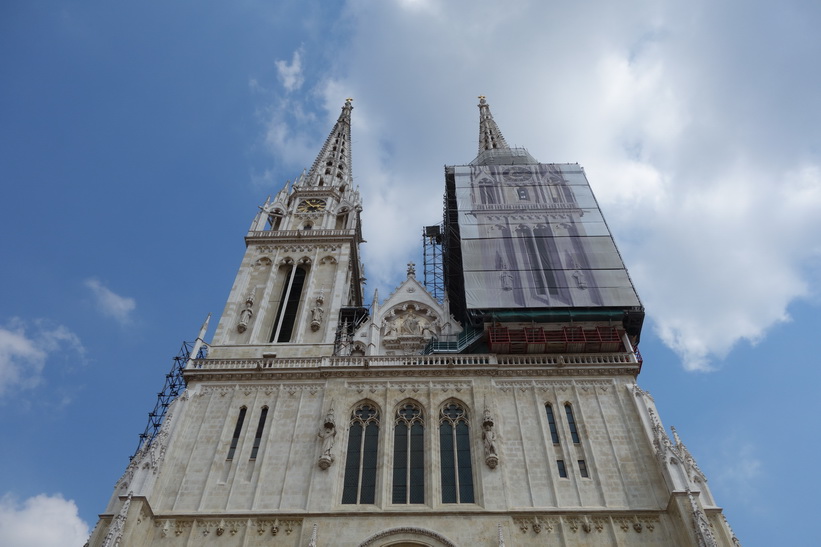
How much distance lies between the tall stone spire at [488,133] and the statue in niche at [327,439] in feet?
89.9

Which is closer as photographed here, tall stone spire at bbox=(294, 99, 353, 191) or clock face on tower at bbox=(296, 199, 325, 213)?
clock face on tower at bbox=(296, 199, 325, 213)

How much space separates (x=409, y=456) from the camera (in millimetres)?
23375

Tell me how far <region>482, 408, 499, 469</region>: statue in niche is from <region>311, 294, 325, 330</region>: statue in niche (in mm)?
8498

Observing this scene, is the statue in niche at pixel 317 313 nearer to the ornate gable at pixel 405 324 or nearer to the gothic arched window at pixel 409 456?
the ornate gable at pixel 405 324

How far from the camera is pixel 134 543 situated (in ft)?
65.3

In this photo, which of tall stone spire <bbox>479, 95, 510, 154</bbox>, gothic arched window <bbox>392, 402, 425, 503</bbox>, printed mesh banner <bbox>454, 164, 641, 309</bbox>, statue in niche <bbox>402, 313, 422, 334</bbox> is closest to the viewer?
gothic arched window <bbox>392, 402, 425, 503</bbox>

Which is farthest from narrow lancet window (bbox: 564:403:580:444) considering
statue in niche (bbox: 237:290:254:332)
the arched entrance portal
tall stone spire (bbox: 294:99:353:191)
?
tall stone spire (bbox: 294:99:353:191)

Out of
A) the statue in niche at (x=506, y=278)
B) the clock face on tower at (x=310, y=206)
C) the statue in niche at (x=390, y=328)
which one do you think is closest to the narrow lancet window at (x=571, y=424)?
the statue in niche at (x=506, y=278)

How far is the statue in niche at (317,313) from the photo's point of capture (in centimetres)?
2892

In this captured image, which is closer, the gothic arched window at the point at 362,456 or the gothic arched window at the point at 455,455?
the gothic arched window at the point at 455,455

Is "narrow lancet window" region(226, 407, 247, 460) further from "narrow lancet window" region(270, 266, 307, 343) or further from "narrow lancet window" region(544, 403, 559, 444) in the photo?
"narrow lancet window" region(544, 403, 559, 444)

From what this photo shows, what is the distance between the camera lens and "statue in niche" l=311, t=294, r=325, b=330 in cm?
2892

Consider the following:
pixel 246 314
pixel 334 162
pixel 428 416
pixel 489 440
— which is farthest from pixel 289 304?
pixel 334 162

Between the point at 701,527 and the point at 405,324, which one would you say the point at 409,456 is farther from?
the point at 701,527
